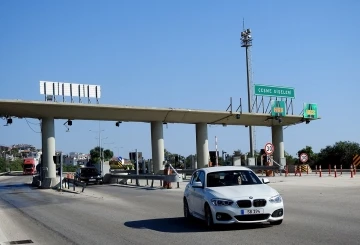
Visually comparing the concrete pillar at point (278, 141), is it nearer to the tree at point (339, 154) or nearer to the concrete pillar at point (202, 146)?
the concrete pillar at point (202, 146)

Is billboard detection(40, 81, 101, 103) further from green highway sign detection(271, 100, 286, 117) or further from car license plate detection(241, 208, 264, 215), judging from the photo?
car license plate detection(241, 208, 264, 215)

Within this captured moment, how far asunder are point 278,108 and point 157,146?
12630mm

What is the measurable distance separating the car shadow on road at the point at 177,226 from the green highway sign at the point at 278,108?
1379 inches

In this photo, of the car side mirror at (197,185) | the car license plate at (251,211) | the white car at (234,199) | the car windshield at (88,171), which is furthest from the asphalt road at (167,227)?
the car windshield at (88,171)

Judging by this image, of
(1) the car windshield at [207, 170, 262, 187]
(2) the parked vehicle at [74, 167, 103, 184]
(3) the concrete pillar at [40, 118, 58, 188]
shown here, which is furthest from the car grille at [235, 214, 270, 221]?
(2) the parked vehicle at [74, 167, 103, 184]

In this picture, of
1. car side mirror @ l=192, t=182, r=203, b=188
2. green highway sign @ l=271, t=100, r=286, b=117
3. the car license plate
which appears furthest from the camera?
green highway sign @ l=271, t=100, r=286, b=117

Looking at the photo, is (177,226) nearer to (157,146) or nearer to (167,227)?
(167,227)

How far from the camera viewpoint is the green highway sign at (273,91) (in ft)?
163

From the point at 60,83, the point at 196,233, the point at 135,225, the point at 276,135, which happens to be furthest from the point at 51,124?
the point at 196,233

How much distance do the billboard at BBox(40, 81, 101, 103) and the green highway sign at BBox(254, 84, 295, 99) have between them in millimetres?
16257

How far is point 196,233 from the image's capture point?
11758mm

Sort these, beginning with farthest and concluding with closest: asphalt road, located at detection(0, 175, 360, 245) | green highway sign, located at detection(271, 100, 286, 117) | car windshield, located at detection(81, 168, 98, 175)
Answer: green highway sign, located at detection(271, 100, 286, 117) < car windshield, located at detection(81, 168, 98, 175) < asphalt road, located at detection(0, 175, 360, 245)

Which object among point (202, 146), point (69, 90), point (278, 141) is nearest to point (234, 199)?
point (69, 90)

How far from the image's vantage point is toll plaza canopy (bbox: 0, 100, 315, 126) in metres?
37.1
